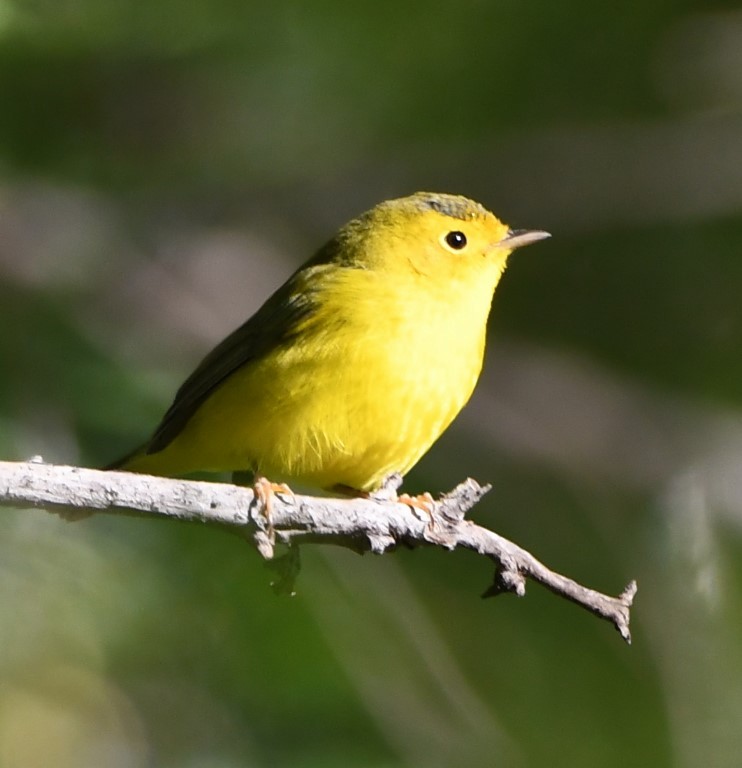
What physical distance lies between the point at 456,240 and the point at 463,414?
8.19 feet

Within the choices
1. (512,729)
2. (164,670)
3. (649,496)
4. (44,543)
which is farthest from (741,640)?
(44,543)

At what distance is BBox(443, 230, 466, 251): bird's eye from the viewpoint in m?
5.94

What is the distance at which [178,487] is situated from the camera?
4.03 metres

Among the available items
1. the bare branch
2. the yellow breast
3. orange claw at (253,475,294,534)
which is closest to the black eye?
the yellow breast

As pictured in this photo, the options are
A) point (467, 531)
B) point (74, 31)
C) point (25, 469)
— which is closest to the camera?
point (25, 469)

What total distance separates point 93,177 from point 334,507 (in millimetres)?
4215

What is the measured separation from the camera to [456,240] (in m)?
5.96

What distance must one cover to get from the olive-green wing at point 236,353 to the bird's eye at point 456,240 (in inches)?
22.1

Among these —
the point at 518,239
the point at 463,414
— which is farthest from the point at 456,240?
the point at 463,414

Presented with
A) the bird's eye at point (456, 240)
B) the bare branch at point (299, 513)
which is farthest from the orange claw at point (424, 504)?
the bird's eye at point (456, 240)

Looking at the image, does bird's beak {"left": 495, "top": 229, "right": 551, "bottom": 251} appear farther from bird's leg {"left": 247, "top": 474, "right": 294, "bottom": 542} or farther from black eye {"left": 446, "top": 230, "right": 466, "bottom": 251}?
bird's leg {"left": 247, "top": 474, "right": 294, "bottom": 542}

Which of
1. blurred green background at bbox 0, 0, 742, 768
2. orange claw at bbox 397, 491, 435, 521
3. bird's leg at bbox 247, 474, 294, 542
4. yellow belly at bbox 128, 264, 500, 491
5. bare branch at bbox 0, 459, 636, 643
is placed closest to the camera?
bare branch at bbox 0, 459, 636, 643

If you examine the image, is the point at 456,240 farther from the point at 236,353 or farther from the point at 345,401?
the point at 345,401

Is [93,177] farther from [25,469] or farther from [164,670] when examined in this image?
[25,469]
